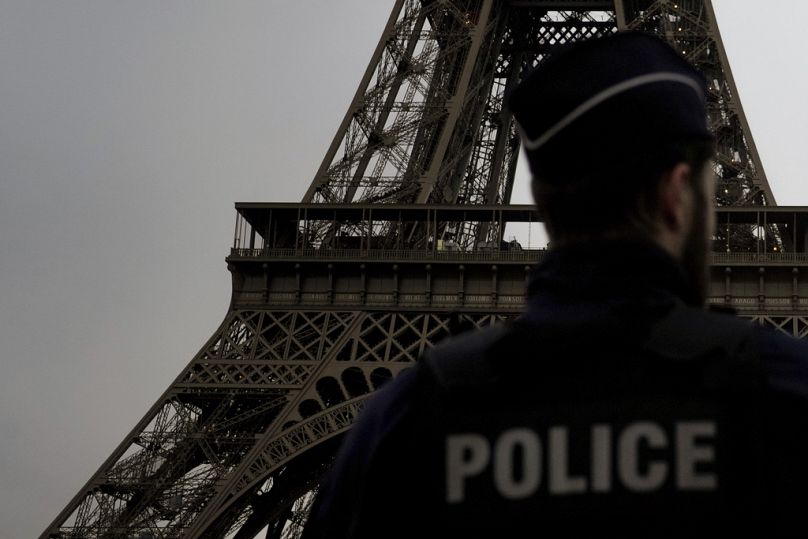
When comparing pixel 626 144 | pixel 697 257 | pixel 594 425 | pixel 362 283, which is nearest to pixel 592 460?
pixel 594 425

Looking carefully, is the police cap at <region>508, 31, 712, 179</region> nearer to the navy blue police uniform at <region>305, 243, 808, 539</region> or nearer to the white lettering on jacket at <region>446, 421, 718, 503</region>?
the navy blue police uniform at <region>305, 243, 808, 539</region>

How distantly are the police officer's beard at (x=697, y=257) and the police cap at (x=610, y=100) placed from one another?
6.7 inches

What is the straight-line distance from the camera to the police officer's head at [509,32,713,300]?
2896 mm

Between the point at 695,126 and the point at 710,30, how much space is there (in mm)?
36287

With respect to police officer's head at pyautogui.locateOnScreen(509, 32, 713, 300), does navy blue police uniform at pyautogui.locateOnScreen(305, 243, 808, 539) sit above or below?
below

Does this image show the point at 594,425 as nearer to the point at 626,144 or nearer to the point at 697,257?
the point at 697,257

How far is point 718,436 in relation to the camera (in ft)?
8.69

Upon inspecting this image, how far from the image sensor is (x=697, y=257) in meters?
2.93

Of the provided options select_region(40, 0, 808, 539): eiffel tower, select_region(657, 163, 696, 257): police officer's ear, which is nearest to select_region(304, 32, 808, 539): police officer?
select_region(657, 163, 696, 257): police officer's ear

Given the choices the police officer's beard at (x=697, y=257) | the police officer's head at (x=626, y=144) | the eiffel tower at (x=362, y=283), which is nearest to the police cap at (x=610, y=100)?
the police officer's head at (x=626, y=144)

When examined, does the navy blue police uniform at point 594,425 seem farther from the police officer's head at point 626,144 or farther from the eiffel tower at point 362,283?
the eiffel tower at point 362,283

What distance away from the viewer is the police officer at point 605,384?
2.64 m

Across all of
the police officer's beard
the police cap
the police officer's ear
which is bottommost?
the police officer's beard

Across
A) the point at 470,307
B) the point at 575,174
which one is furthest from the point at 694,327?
the point at 470,307
